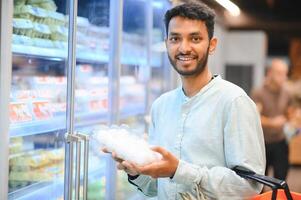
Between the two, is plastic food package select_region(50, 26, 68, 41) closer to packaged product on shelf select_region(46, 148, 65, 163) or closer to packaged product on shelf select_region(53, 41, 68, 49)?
packaged product on shelf select_region(53, 41, 68, 49)

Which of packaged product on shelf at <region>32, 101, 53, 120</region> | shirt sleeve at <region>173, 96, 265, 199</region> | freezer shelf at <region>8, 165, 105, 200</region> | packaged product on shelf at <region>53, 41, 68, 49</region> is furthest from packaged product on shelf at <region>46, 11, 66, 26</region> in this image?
shirt sleeve at <region>173, 96, 265, 199</region>

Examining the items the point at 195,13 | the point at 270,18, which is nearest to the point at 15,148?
the point at 195,13

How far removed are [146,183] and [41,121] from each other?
79 centimetres

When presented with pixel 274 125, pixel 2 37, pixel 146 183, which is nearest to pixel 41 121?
pixel 2 37

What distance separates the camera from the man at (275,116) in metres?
4.59

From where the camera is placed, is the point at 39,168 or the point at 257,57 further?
the point at 257,57

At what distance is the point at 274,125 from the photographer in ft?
15.1

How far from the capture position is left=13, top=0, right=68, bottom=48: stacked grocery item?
6.84ft

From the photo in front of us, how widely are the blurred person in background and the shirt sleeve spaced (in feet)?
10.5

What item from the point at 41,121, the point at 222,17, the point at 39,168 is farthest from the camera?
the point at 222,17

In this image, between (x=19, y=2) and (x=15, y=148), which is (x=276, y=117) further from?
(x=19, y=2)

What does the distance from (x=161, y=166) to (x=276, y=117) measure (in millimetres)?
3659

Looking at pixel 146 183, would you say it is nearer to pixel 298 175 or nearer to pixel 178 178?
pixel 178 178

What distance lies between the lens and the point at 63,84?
2709mm
